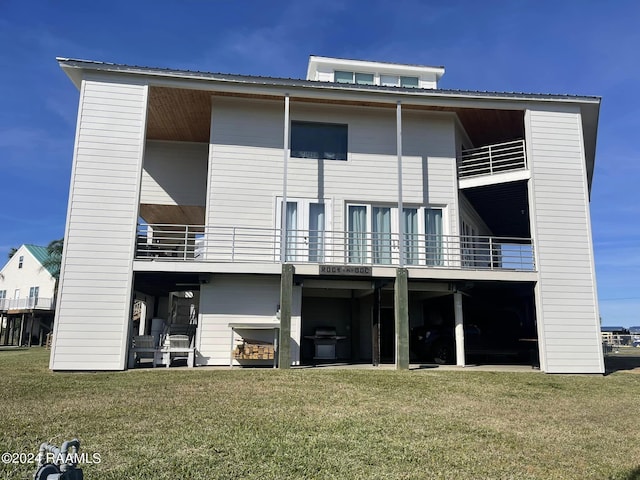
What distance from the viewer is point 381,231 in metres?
15.1

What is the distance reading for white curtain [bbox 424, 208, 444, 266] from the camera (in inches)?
599

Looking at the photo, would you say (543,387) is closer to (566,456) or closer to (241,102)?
(566,456)

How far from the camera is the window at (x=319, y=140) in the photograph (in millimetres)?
15367

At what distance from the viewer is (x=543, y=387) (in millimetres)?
10586

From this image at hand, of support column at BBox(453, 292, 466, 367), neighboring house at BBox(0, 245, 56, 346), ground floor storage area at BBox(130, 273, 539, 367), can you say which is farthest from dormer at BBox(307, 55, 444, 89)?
neighboring house at BBox(0, 245, 56, 346)

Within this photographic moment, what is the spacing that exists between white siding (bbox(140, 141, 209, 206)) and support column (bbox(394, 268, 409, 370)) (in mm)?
8274

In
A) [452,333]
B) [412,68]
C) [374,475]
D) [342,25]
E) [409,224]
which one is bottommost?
[374,475]

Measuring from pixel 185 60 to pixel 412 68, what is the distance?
9835mm

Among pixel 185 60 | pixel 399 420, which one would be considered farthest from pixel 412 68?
pixel 399 420

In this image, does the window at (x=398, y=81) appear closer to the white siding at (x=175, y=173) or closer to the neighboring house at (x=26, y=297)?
the white siding at (x=175, y=173)

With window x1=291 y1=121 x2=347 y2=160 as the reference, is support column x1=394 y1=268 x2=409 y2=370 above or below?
below

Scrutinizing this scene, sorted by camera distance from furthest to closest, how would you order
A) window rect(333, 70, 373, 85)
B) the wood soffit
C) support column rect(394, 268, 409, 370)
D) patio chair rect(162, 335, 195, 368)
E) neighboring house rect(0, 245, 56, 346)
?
neighboring house rect(0, 245, 56, 346), window rect(333, 70, 373, 85), the wood soffit, patio chair rect(162, 335, 195, 368), support column rect(394, 268, 409, 370)

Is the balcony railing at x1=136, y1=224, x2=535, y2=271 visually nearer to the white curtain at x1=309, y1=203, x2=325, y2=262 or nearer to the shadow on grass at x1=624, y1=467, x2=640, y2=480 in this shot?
the white curtain at x1=309, y1=203, x2=325, y2=262

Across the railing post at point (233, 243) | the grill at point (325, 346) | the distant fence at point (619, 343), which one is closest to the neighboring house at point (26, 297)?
the railing post at point (233, 243)
